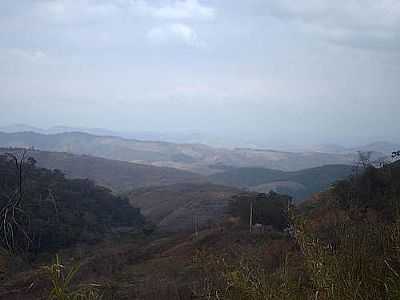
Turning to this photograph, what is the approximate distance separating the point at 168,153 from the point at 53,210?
153948mm

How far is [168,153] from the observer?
181000 mm

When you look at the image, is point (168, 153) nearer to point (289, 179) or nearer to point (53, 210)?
point (289, 179)

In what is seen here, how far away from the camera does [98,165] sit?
315 feet

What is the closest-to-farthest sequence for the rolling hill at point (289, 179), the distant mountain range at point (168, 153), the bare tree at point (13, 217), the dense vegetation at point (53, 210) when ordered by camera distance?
1. the bare tree at point (13, 217)
2. the dense vegetation at point (53, 210)
3. the rolling hill at point (289, 179)
4. the distant mountain range at point (168, 153)

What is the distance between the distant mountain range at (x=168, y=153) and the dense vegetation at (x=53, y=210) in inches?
4567

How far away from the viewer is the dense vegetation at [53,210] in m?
22.8

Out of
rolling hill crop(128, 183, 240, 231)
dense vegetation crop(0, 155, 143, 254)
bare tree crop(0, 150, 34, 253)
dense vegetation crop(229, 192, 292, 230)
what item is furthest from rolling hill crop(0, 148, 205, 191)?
bare tree crop(0, 150, 34, 253)

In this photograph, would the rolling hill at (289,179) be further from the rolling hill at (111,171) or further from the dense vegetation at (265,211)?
the dense vegetation at (265,211)

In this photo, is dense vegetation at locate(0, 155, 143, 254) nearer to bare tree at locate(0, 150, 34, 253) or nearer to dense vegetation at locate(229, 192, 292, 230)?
bare tree at locate(0, 150, 34, 253)

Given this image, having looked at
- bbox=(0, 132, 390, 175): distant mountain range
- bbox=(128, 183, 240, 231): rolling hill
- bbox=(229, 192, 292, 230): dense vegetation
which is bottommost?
bbox=(128, 183, 240, 231): rolling hill

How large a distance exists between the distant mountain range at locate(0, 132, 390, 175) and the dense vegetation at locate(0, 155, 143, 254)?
116 m

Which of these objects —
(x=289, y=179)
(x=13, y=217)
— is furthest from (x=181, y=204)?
(x=289, y=179)

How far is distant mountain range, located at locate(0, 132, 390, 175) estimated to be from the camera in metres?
160

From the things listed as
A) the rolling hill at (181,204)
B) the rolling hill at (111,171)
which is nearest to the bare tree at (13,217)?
the rolling hill at (181,204)
